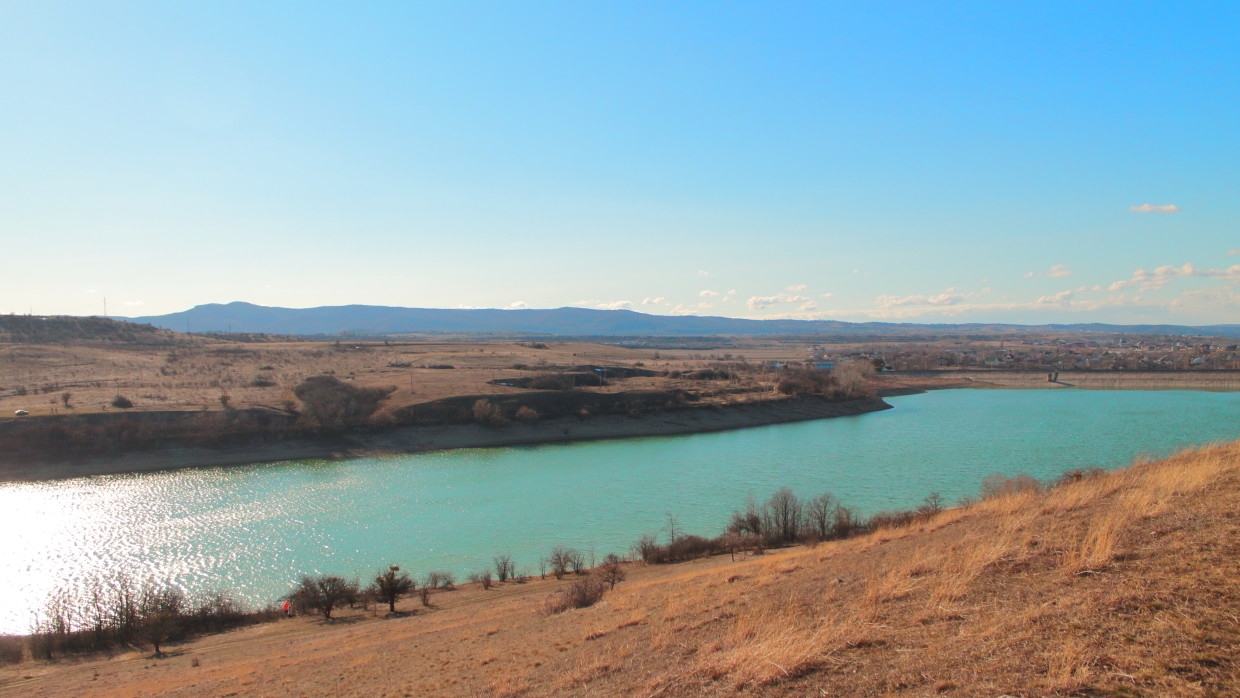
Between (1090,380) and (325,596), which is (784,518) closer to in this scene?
(325,596)

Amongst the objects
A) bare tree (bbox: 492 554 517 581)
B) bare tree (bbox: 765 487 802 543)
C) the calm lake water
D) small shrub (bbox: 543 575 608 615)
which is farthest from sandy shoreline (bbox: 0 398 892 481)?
small shrub (bbox: 543 575 608 615)

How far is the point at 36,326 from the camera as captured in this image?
77.9 m

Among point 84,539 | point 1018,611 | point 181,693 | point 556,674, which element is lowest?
point 84,539

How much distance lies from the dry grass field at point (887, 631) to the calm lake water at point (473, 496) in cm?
946

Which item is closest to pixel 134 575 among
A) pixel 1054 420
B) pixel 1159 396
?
pixel 1054 420

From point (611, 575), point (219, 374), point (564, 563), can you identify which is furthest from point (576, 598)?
point (219, 374)

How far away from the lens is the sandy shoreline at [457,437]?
38719 millimetres

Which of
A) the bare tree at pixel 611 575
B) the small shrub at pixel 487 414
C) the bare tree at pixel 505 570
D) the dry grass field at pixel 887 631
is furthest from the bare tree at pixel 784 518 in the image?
the small shrub at pixel 487 414

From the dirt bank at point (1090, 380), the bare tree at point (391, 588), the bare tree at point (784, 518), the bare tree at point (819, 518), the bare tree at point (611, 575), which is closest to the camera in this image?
the bare tree at point (611, 575)

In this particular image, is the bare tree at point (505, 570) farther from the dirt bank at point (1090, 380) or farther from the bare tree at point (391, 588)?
the dirt bank at point (1090, 380)

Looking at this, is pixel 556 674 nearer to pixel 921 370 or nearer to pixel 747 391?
pixel 747 391

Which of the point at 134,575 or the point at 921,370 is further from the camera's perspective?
the point at 921,370

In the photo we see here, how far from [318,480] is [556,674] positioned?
33.5 metres

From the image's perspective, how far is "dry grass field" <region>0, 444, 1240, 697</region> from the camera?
15.8 feet
